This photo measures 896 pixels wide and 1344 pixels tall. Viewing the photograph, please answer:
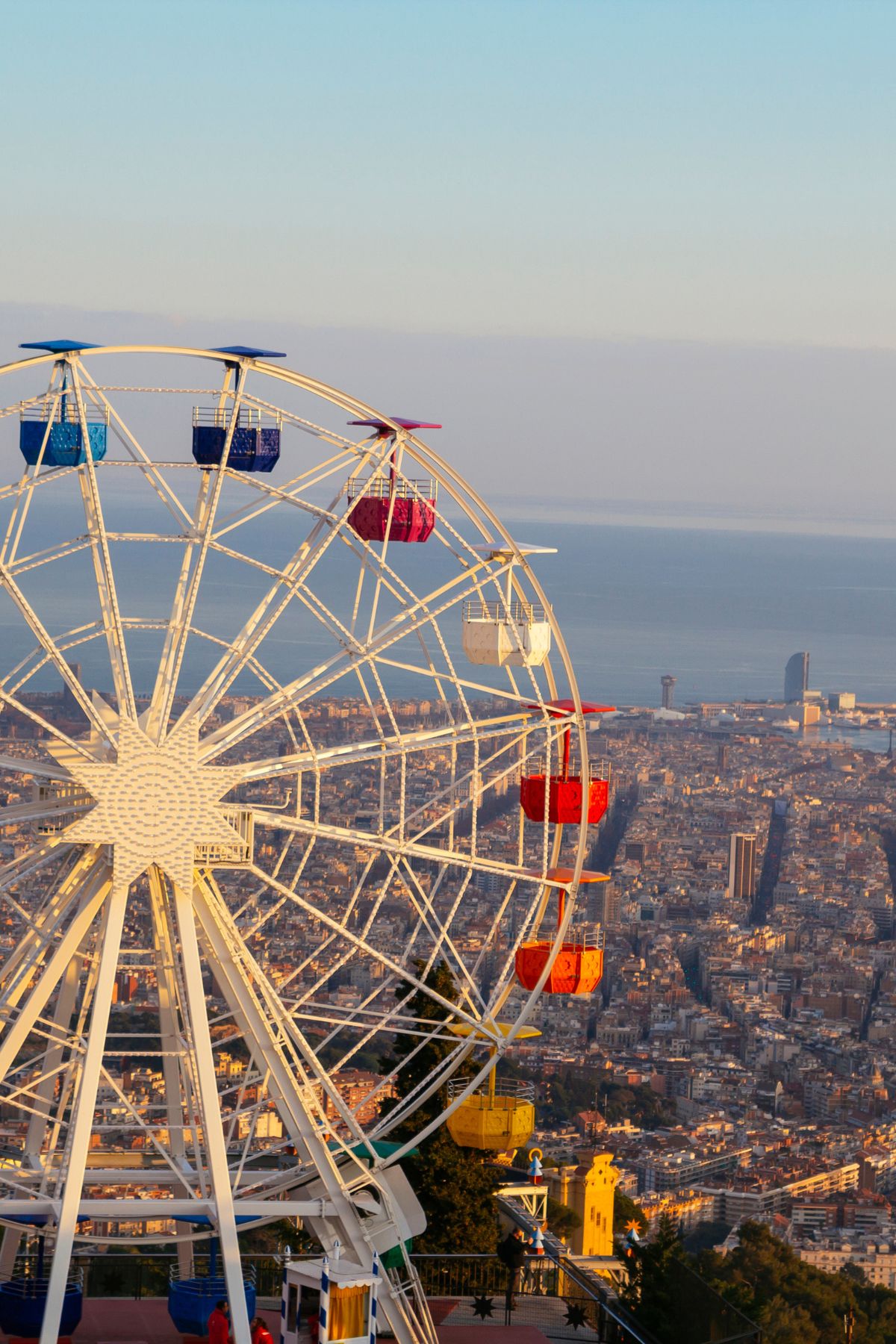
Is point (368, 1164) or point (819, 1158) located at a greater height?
point (368, 1164)


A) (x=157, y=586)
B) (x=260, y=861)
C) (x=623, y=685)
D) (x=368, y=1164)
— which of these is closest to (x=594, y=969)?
(x=368, y=1164)

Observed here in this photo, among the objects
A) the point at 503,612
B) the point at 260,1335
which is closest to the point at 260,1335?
the point at 260,1335

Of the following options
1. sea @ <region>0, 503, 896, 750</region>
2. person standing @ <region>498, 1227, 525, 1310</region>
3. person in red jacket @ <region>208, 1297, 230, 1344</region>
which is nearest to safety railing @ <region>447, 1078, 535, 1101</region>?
person standing @ <region>498, 1227, 525, 1310</region>

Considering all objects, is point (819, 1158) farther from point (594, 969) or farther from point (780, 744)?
point (780, 744)

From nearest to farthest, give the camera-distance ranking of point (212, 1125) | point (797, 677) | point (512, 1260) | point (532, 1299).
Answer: point (212, 1125)
point (512, 1260)
point (532, 1299)
point (797, 677)

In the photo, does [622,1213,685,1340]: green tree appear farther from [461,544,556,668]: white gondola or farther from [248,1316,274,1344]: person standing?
[461,544,556,668]: white gondola

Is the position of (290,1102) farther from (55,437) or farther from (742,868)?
(742,868)

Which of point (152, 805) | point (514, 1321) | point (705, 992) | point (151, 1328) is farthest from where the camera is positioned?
point (705, 992)
